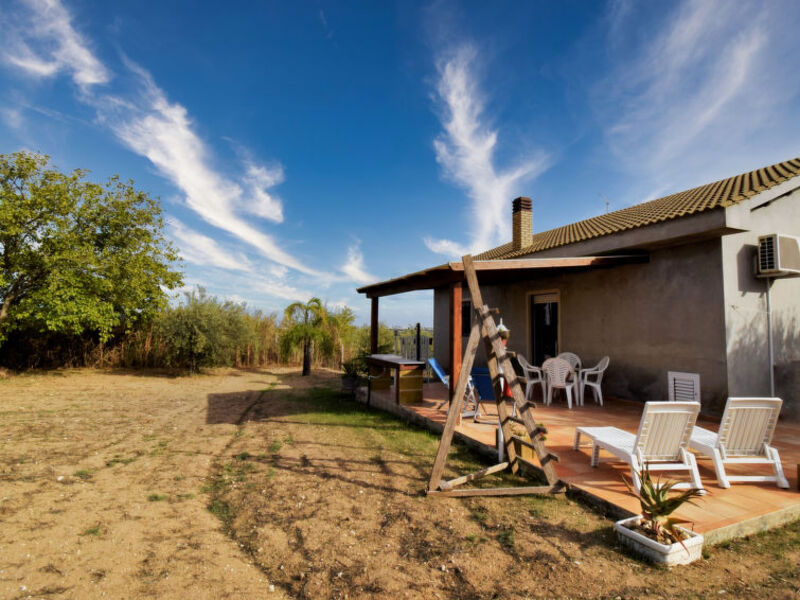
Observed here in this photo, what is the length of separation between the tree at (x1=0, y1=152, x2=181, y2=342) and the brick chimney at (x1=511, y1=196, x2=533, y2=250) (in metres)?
13.3

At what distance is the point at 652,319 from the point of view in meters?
7.34

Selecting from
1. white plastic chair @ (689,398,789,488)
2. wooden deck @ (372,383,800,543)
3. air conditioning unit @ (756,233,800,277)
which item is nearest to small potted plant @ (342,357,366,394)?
wooden deck @ (372,383,800,543)

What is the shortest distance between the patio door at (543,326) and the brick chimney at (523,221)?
2504mm

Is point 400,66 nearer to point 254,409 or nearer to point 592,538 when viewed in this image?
point 254,409

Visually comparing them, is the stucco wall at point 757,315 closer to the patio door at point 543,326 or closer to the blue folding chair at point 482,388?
the patio door at point 543,326

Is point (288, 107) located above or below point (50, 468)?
above

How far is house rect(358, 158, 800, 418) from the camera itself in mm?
6246

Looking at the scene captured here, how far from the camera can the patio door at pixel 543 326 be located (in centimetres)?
Result: 971

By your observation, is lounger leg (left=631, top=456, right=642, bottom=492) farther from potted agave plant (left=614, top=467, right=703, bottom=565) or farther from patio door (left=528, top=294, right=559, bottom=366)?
patio door (left=528, top=294, right=559, bottom=366)

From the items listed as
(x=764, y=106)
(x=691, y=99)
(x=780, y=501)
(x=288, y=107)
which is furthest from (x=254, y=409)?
(x=764, y=106)

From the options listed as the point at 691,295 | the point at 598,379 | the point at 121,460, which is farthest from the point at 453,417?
the point at 691,295

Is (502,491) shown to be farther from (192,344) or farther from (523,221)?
(192,344)

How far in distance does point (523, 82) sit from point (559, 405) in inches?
322

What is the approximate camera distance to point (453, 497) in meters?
3.74
